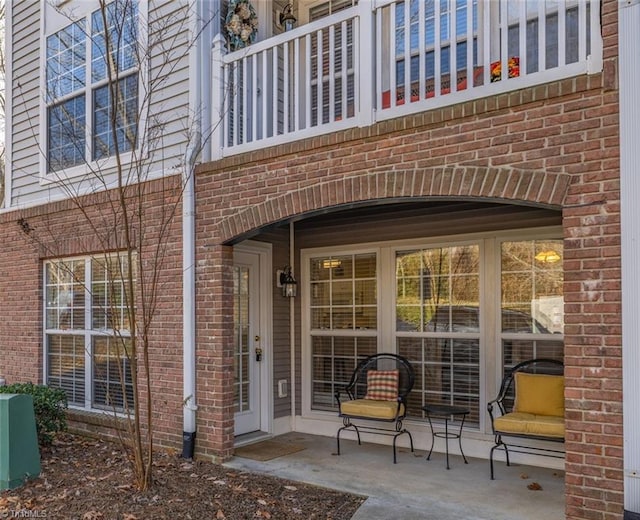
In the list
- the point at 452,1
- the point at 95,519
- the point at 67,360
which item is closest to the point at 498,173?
the point at 452,1

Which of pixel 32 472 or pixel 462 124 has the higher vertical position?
pixel 462 124

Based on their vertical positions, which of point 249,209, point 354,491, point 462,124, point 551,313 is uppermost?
point 462,124

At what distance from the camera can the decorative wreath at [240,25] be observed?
5.69 metres

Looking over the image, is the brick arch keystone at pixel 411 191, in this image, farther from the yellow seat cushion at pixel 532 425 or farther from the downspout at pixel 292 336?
the yellow seat cushion at pixel 532 425

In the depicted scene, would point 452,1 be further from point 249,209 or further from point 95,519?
point 95,519

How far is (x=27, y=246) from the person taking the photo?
290 inches

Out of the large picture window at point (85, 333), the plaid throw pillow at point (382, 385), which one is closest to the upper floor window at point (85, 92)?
the large picture window at point (85, 333)

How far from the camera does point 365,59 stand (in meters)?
4.39

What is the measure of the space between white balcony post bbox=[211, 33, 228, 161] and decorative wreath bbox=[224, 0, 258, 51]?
0.75ft

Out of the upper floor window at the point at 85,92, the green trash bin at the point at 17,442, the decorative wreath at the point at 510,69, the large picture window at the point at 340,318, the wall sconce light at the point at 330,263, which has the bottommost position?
the green trash bin at the point at 17,442

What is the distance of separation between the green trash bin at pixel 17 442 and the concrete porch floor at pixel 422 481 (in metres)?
1.71

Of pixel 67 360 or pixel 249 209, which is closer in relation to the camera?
pixel 249 209

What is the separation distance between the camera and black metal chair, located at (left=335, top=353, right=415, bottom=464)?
549 cm

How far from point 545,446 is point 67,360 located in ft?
18.4
